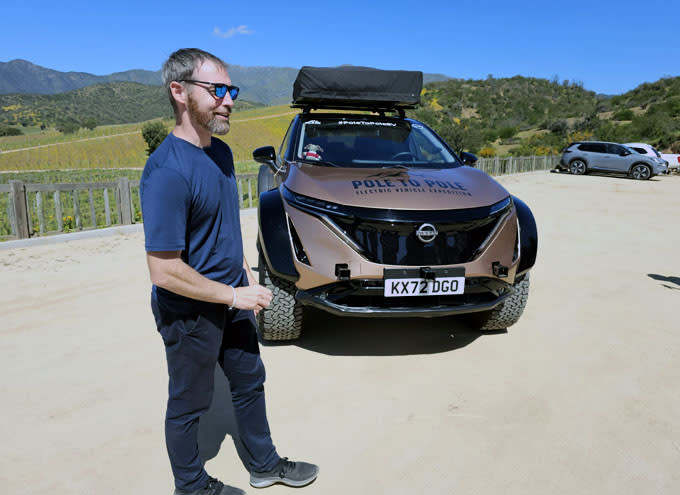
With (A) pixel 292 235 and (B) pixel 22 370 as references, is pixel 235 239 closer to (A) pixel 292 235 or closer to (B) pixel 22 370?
(A) pixel 292 235

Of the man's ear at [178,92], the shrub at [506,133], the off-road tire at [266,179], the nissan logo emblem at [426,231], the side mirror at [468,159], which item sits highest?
the shrub at [506,133]

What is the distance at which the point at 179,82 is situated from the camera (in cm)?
174

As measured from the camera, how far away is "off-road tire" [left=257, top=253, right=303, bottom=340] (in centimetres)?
346

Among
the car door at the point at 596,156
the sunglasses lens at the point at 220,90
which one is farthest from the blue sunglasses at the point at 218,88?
the car door at the point at 596,156

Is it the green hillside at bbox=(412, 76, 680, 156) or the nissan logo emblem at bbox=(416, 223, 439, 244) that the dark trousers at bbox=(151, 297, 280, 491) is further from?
the green hillside at bbox=(412, 76, 680, 156)

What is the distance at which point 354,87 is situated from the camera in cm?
571

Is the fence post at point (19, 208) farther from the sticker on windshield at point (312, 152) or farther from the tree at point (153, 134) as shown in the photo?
the tree at point (153, 134)

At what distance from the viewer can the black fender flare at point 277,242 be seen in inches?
126

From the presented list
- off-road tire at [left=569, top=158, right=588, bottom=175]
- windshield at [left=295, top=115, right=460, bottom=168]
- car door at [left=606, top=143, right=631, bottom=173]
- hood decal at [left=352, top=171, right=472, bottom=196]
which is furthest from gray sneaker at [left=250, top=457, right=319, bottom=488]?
off-road tire at [left=569, top=158, right=588, bottom=175]

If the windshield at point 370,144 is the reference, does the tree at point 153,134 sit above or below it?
above

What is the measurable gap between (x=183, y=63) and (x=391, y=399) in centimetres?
220

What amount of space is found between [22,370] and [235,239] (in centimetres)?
243

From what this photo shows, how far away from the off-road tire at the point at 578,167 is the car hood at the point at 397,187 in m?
21.0

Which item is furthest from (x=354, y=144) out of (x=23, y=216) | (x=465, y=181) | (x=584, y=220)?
(x=584, y=220)
